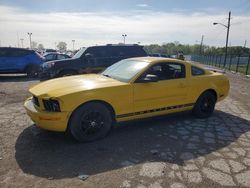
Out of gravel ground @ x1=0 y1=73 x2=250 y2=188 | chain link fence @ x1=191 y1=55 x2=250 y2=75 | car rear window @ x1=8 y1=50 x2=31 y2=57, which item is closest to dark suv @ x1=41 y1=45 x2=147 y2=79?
car rear window @ x1=8 y1=50 x2=31 y2=57

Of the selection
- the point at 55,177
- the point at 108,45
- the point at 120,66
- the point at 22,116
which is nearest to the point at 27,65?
the point at 108,45

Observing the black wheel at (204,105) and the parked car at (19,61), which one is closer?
the black wheel at (204,105)

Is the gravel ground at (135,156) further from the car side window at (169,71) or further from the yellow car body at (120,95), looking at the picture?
the car side window at (169,71)

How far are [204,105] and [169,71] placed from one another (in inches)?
54.5

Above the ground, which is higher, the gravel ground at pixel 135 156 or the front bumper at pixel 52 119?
the front bumper at pixel 52 119

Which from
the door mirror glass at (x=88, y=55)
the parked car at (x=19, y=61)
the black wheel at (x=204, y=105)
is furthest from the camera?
the parked car at (x=19, y=61)

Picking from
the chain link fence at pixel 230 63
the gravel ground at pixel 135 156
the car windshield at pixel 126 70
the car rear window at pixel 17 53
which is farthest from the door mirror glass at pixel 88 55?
the chain link fence at pixel 230 63

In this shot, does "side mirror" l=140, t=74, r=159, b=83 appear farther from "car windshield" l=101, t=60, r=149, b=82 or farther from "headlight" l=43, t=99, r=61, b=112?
"headlight" l=43, t=99, r=61, b=112

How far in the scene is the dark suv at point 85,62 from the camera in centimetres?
1086

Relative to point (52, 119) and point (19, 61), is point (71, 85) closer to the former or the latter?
point (52, 119)

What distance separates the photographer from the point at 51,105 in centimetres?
449

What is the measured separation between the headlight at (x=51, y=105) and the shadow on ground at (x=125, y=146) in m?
0.67

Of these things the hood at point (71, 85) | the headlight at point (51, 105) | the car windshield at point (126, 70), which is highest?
the car windshield at point (126, 70)

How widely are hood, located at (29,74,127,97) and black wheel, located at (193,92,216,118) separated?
231 cm
